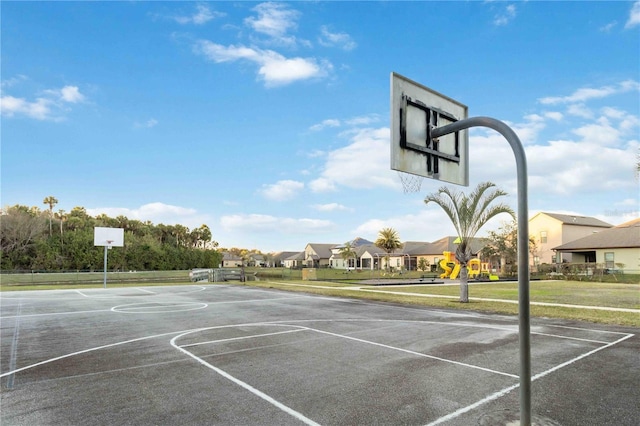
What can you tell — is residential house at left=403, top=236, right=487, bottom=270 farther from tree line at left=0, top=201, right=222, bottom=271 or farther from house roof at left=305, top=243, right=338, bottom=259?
tree line at left=0, top=201, right=222, bottom=271

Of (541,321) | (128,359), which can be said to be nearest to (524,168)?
(128,359)

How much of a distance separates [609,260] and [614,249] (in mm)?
1328

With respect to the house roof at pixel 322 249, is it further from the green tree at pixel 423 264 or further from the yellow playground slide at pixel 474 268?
the yellow playground slide at pixel 474 268

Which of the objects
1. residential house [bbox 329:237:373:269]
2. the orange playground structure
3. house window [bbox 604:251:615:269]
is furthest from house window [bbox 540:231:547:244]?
residential house [bbox 329:237:373:269]

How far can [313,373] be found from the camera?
7438mm

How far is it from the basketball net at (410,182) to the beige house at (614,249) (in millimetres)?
44210

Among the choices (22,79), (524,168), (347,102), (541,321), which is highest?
(22,79)

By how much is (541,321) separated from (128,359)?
12913mm

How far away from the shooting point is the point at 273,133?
26891 millimetres

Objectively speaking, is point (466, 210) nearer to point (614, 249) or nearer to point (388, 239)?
point (614, 249)

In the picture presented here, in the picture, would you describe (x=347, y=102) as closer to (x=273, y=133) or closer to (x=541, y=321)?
(x=273, y=133)

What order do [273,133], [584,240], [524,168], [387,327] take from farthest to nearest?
[584,240]
[273,133]
[387,327]
[524,168]

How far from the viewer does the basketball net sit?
6.05 meters

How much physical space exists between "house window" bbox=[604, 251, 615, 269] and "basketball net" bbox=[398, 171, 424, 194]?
46474mm
